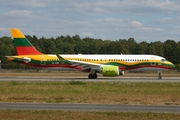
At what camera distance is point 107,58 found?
4600 cm

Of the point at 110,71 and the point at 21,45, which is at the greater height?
the point at 21,45

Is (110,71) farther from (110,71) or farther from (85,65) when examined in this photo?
(85,65)

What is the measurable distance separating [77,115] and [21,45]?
33.2 m

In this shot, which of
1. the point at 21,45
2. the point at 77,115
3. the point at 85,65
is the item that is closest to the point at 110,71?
the point at 85,65

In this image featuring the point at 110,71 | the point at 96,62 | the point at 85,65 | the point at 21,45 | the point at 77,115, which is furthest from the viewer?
the point at 21,45

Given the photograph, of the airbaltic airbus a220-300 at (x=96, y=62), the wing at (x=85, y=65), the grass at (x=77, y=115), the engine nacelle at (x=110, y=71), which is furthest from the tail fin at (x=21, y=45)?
the grass at (x=77, y=115)

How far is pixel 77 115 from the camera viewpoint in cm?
1548

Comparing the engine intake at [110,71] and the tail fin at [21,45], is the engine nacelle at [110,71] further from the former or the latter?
the tail fin at [21,45]

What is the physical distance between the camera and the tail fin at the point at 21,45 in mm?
47344

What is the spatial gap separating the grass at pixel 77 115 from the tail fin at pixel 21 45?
1239 inches

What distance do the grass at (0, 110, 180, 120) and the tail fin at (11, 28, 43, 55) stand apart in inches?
1239

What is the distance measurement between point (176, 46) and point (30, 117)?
10534 centimetres

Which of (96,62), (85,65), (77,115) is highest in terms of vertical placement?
(96,62)

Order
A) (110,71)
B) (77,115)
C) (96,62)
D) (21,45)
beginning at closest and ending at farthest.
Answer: (77,115) < (110,71) < (96,62) < (21,45)
